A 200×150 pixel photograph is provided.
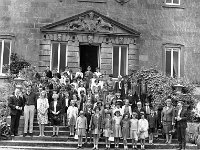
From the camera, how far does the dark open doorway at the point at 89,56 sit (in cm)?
2591

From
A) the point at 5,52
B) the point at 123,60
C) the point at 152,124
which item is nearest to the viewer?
the point at 152,124

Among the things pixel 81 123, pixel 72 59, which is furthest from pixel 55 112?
pixel 72 59

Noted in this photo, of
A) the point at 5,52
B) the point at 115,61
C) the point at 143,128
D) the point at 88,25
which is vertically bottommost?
the point at 143,128

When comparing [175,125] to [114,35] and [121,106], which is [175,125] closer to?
[121,106]

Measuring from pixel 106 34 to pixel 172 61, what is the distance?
4995 millimetres

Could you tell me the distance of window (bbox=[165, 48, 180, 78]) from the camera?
26.3 meters

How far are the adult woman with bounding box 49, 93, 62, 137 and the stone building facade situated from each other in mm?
7138

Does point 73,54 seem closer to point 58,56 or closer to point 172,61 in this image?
point 58,56

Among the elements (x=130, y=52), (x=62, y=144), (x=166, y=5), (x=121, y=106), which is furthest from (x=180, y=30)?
(x=62, y=144)

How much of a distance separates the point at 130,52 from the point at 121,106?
296 inches

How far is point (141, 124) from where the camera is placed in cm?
1688

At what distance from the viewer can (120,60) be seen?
25594mm

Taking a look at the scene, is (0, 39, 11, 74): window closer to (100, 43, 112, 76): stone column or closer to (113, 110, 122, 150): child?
(100, 43, 112, 76): stone column

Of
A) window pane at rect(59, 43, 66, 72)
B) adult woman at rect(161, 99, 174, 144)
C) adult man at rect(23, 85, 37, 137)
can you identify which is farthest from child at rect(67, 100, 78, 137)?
window pane at rect(59, 43, 66, 72)
